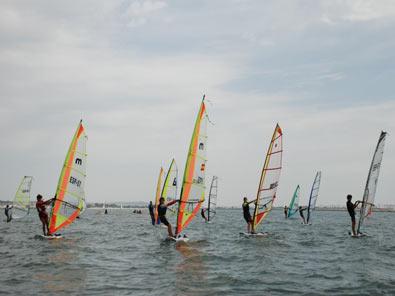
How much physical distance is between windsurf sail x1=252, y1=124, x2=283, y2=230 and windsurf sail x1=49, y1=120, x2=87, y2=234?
28.7 ft

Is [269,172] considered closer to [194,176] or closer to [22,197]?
[194,176]

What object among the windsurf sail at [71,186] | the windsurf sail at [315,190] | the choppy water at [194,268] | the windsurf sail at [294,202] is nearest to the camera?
the choppy water at [194,268]

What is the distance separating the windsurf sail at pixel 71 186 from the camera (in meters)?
20.2

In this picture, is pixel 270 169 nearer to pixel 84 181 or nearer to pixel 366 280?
pixel 84 181

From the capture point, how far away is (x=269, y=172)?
22406mm

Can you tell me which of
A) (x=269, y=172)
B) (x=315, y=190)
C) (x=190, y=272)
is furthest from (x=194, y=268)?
(x=315, y=190)

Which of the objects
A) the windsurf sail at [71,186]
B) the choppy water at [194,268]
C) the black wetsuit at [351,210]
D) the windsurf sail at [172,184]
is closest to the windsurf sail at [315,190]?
the windsurf sail at [172,184]

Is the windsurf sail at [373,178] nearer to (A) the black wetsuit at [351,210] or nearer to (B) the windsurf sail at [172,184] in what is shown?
(A) the black wetsuit at [351,210]

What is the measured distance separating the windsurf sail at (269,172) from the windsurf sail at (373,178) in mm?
4569

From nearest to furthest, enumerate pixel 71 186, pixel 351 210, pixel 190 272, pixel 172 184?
pixel 190 272 → pixel 71 186 → pixel 351 210 → pixel 172 184

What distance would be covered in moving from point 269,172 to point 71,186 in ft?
32.2

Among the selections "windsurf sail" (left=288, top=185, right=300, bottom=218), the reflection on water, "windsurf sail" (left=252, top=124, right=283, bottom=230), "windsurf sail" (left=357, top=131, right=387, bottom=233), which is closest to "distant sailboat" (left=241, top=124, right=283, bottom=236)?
"windsurf sail" (left=252, top=124, right=283, bottom=230)

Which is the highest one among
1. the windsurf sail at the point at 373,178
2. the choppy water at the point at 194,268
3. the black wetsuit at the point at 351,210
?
the windsurf sail at the point at 373,178

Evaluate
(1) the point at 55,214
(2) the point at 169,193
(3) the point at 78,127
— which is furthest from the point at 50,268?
(2) the point at 169,193
